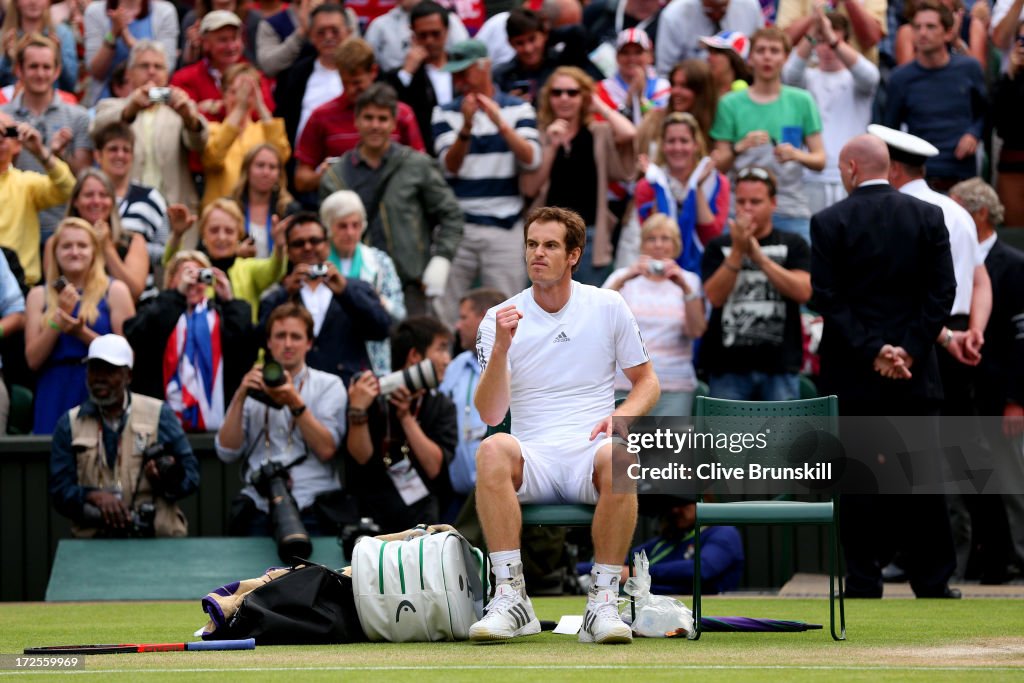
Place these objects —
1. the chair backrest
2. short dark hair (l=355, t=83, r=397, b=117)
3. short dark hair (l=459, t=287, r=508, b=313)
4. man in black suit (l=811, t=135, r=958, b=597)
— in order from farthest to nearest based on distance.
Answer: short dark hair (l=355, t=83, r=397, b=117)
short dark hair (l=459, t=287, r=508, b=313)
man in black suit (l=811, t=135, r=958, b=597)
the chair backrest

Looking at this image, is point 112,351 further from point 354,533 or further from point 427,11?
point 427,11

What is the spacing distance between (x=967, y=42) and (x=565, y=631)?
30.5ft

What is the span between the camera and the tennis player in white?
7215 mm

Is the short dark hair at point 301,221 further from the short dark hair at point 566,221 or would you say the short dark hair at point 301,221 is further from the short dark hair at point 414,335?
the short dark hair at point 566,221

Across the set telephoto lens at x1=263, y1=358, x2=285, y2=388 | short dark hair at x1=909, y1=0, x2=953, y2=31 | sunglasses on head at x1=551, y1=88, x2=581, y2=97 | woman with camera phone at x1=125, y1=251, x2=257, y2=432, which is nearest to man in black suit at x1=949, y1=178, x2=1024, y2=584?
short dark hair at x1=909, y1=0, x2=953, y2=31

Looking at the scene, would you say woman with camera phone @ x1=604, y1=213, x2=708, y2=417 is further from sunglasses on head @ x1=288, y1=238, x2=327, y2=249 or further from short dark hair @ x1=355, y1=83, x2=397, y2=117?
short dark hair @ x1=355, y1=83, x2=397, y2=117

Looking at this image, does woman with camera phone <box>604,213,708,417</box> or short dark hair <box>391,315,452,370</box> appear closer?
short dark hair <box>391,315,452,370</box>

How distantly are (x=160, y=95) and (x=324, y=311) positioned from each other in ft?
7.74

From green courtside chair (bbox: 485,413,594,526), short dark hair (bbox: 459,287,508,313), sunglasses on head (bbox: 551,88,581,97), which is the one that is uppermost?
sunglasses on head (bbox: 551,88,581,97)

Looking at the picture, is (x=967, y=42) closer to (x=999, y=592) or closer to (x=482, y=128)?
(x=482, y=128)

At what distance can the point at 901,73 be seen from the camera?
13852mm

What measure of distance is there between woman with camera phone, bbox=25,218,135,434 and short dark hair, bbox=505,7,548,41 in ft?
13.4

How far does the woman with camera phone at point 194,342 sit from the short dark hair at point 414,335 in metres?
1.12

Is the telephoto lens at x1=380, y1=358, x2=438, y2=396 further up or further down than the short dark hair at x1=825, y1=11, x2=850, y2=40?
further down
